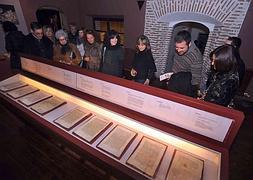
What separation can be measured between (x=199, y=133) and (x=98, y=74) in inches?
46.8

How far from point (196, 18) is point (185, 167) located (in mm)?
4431

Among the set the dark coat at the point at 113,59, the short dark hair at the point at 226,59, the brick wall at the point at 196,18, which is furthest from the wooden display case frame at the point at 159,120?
the brick wall at the point at 196,18

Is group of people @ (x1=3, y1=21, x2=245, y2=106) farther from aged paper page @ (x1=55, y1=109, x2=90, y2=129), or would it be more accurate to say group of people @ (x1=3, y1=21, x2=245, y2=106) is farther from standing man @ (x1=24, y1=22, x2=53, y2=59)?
aged paper page @ (x1=55, y1=109, x2=90, y2=129)

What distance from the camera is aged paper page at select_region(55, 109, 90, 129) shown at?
5.41ft

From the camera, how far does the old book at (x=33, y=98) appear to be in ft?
6.53

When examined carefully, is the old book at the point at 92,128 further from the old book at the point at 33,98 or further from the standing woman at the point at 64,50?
the standing woman at the point at 64,50

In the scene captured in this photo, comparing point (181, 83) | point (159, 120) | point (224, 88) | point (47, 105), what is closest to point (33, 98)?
point (47, 105)

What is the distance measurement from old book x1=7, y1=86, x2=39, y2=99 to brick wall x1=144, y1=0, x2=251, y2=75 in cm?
410

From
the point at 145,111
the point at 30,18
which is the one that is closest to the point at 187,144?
the point at 145,111

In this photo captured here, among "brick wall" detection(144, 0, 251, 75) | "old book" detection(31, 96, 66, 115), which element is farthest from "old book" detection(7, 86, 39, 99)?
"brick wall" detection(144, 0, 251, 75)

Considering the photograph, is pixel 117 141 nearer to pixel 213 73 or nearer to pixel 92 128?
pixel 92 128

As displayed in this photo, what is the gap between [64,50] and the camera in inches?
113

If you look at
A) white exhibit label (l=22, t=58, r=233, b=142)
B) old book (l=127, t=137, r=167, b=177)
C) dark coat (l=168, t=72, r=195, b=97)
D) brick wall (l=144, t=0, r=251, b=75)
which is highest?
brick wall (l=144, t=0, r=251, b=75)

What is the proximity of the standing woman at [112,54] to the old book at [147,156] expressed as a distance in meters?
1.62
